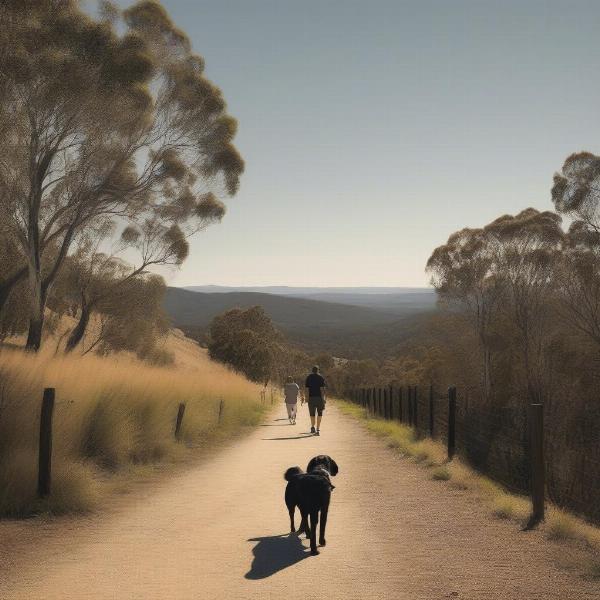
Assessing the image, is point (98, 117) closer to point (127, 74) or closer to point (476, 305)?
point (127, 74)

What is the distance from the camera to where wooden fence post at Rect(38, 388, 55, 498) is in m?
7.99

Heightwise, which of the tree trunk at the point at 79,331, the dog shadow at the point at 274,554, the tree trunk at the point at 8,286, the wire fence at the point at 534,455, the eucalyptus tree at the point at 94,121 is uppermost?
the eucalyptus tree at the point at 94,121

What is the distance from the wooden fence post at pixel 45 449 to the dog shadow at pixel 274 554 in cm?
279

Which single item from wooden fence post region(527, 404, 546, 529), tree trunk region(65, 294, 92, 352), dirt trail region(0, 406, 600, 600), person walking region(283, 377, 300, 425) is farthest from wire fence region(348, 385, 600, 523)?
tree trunk region(65, 294, 92, 352)

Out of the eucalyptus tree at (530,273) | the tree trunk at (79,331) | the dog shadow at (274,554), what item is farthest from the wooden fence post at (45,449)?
the eucalyptus tree at (530,273)

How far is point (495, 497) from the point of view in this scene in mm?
9062

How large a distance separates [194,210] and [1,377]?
1779 centimetres

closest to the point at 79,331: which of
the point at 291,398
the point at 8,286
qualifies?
the point at 8,286

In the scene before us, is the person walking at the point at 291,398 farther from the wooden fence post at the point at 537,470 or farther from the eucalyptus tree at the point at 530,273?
the wooden fence post at the point at 537,470

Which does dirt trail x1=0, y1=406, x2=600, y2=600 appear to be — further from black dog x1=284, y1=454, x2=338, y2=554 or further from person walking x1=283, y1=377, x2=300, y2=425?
person walking x1=283, y1=377, x2=300, y2=425

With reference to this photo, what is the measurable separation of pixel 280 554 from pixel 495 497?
401cm

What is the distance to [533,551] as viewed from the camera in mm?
6410

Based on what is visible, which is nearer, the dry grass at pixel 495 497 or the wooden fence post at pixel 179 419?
the dry grass at pixel 495 497

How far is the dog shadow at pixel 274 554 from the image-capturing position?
5.66 metres
